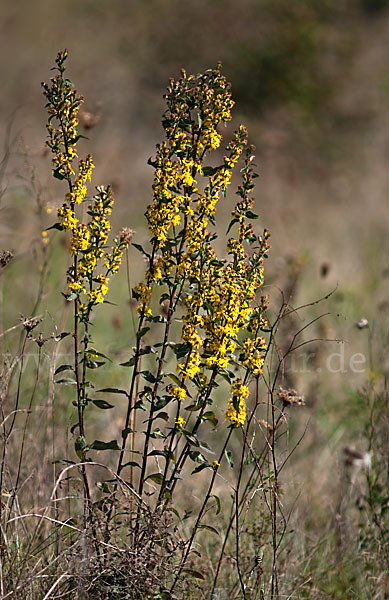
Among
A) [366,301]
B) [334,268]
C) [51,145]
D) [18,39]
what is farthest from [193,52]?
[51,145]

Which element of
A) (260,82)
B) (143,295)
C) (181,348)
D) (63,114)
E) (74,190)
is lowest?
(181,348)

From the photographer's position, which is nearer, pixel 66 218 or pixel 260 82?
pixel 66 218

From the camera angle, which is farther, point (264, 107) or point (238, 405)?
point (264, 107)

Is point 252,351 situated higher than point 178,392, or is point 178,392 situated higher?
point 252,351

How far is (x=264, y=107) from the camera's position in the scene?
1116 cm

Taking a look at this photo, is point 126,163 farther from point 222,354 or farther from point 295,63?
point 222,354

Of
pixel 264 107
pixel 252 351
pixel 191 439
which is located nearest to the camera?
pixel 191 439

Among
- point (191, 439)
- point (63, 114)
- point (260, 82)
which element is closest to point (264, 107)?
point (260, 82)

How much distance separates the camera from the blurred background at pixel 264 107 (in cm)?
600

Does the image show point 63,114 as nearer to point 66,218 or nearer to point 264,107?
point 66,218

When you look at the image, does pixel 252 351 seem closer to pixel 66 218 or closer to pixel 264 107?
pixel 66 218

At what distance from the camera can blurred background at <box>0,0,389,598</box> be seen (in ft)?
19.7

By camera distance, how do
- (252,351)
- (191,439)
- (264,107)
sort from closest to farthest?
(191,439) → (252,351) → (264,107)

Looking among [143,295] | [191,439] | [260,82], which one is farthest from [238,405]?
[260,82]
